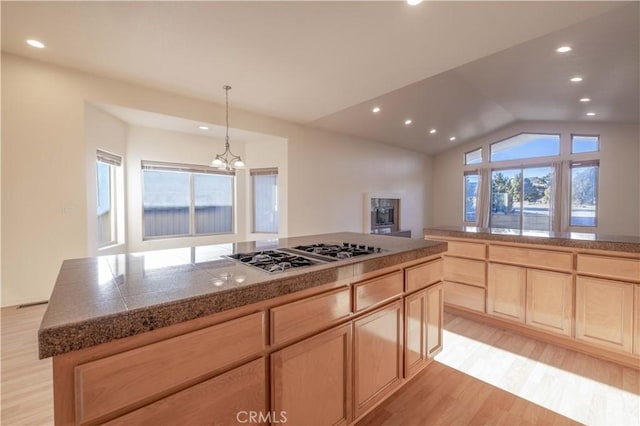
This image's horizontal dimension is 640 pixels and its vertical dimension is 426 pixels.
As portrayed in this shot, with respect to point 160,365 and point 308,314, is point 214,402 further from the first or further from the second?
point 308,314

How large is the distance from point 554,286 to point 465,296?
822mm

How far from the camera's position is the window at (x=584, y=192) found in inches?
258

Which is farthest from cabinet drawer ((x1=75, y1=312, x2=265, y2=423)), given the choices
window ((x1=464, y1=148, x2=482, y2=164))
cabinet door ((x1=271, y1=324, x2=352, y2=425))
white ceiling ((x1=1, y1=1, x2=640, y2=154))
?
window ((x1=464, y1=148, x2=482, y2=164))

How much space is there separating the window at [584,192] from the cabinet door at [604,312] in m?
6.00

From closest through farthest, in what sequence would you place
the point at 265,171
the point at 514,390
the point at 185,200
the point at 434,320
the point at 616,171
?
the point at 514,390, the point at 434,320, the point at 185,200, the point at 265,171, the point at 616,171

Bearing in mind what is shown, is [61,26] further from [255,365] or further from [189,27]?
[255,365]

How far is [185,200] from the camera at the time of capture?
531 cm

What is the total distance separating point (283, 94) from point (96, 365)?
154 inches

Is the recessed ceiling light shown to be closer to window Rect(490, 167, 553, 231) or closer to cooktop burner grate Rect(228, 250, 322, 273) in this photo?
cooktop burner grate Rect(228, 250, 322, 273)

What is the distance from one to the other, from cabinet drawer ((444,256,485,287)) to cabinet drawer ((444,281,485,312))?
64 mm

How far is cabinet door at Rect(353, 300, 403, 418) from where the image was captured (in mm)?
1553

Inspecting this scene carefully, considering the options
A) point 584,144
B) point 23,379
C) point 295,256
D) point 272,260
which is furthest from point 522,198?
point 23,379

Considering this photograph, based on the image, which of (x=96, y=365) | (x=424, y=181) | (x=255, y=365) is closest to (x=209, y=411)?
(x=255, y=365)

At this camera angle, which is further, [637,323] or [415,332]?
[637,323]
